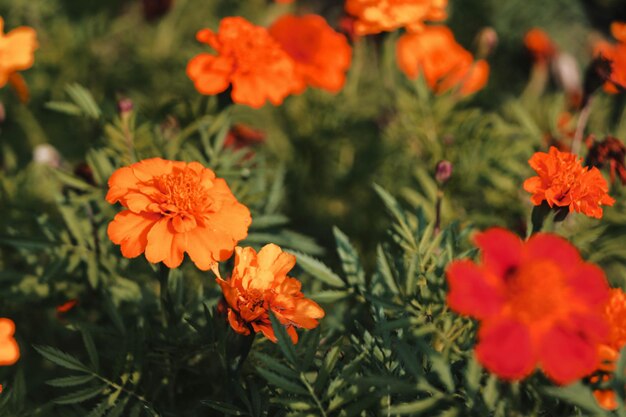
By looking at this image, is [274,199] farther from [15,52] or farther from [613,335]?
[613,335]

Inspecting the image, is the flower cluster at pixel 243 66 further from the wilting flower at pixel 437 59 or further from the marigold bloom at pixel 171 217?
the wilting flower at pixel 437 59

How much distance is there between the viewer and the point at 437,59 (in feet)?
6.51

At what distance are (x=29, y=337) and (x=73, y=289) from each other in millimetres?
242

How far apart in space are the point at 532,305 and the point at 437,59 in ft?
4.96

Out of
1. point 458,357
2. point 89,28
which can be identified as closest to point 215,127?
point 458,357

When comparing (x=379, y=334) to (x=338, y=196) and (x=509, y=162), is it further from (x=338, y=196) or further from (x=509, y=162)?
(x=338, y=196)

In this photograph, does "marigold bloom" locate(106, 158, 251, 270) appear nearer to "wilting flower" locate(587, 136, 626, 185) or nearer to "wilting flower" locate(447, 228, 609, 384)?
"wilting flower" locate(447, 228, 609, 384)

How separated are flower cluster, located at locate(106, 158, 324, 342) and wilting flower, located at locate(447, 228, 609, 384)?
30 cm

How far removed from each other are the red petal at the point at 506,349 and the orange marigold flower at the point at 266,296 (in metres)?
0.31

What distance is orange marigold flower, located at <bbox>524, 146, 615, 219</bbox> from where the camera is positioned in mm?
855

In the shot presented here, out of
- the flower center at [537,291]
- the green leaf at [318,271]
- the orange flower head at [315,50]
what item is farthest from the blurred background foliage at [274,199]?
the orange flower head at [315,50]

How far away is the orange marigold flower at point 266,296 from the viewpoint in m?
0.81

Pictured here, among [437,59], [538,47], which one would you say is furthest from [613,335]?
[538,47]

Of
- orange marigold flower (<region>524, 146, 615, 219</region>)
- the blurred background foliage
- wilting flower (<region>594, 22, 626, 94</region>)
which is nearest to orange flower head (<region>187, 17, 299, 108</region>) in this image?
the blurred background foliage
